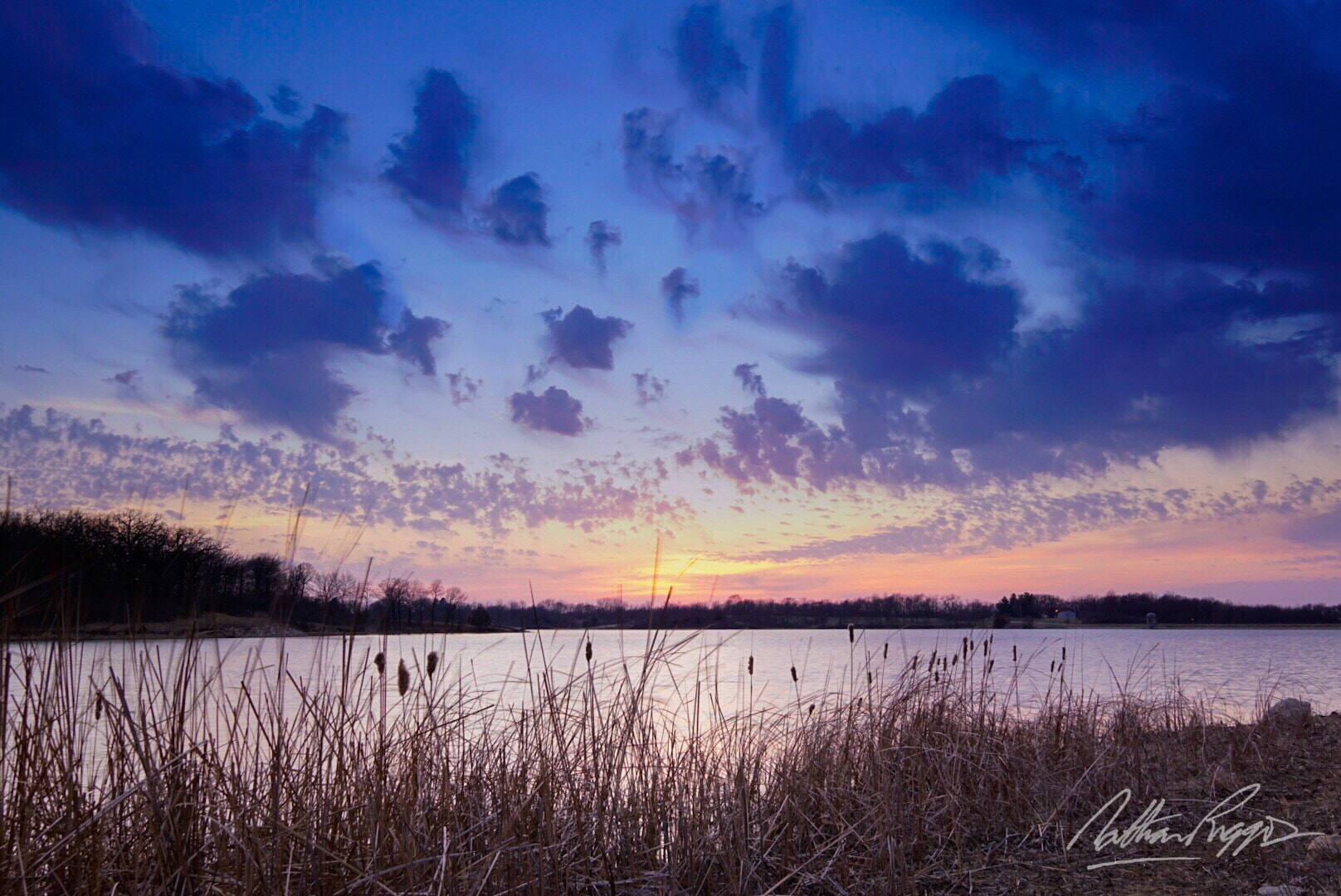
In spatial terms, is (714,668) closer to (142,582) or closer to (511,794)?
(511,794)

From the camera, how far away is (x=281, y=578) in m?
3.69

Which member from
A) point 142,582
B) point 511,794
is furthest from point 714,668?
point 142,582

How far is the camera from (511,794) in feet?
13.7
